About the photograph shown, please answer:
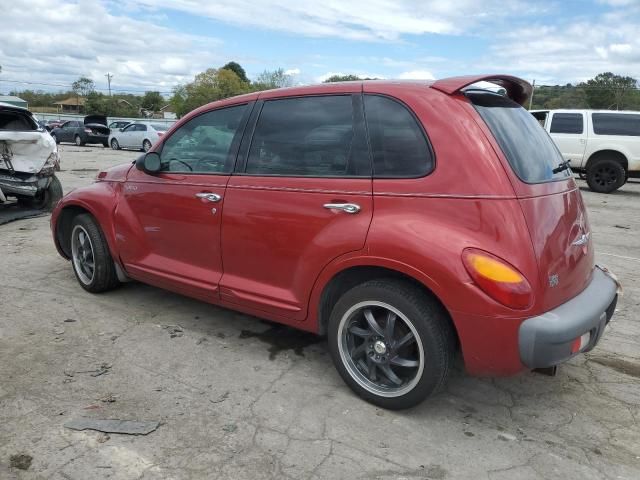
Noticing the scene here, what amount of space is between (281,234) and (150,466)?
1438 mm

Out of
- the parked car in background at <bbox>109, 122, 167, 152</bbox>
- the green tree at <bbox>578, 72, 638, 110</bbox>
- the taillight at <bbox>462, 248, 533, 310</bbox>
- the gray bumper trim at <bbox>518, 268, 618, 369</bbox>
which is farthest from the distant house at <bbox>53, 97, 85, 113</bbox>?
the gray bumper trim at <bbox>518, 268, 618, 369</bbox>

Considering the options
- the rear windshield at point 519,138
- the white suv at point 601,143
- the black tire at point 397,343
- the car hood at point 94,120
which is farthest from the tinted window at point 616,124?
the car hood at point 94,120

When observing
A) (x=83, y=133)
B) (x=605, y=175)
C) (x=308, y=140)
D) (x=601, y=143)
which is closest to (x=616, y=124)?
(x=601, y=143)

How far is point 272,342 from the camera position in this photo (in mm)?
3777

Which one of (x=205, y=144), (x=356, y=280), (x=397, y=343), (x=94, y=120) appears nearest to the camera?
(x=397, y=343)

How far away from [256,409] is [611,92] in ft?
184

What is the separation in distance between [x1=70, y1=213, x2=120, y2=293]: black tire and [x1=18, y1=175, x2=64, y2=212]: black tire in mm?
4574

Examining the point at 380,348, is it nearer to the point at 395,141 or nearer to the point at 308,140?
the point at 395,141

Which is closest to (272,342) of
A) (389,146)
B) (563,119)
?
(389,146)

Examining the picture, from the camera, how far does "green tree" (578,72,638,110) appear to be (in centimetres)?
4747

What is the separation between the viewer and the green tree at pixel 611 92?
47.5 metres

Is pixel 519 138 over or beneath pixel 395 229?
over

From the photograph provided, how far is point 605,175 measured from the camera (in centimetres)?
1276

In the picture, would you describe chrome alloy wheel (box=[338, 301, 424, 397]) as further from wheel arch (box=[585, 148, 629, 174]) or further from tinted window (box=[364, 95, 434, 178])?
wheel arch (box=[585, 148, 629, 174])
